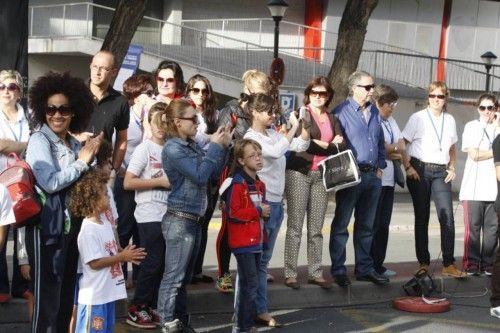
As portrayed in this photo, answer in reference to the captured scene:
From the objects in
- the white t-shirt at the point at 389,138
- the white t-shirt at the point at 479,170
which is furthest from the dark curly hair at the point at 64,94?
the white t-shirt at the point at 479,170

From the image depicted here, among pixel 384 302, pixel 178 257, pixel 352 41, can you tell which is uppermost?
pixel 352 41

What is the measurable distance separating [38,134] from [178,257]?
164 cm

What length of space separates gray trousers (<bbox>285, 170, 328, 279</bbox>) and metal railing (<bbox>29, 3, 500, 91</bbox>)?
1778 centimetres

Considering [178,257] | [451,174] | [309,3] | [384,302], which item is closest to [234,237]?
[178,257]

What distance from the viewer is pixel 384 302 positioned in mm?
9727

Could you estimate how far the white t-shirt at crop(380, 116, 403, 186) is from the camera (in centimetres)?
997

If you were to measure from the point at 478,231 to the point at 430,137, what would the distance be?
118cm

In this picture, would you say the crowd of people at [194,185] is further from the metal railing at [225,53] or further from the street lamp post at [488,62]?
the street lamp post at [488,62]

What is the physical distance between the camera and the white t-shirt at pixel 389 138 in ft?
32.7

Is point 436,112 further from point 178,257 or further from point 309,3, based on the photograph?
point 309,3

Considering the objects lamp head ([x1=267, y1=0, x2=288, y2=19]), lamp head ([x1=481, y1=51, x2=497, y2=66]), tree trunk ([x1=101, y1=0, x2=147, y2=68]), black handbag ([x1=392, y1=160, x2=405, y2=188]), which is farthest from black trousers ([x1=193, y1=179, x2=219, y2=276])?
lamp head ([x1=481, y1=51, x2=497, y2=66])

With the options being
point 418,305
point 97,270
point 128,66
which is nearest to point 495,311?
point 418,305

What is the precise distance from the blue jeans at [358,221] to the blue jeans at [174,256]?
214cm

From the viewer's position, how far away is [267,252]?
A: 8.23 meters
